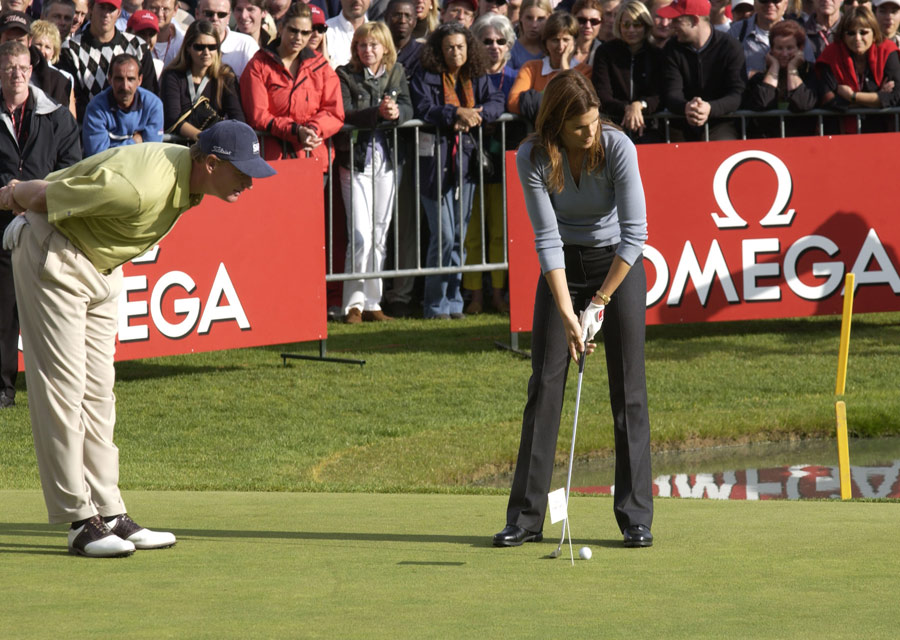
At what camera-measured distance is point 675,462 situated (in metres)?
9.12

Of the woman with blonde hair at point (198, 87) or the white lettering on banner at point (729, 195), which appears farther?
the white lettering on banner at point (729, 195)

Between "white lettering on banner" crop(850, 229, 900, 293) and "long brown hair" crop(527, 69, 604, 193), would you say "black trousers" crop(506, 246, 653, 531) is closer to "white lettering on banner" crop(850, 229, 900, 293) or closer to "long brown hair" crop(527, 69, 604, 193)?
"long brown hair" crop(527, 69, 604, 193)

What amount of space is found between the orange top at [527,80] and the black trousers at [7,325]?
15.6 ft

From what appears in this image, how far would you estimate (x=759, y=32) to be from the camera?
1406cm

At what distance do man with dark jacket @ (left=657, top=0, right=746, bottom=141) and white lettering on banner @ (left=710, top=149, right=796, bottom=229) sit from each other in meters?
0.67

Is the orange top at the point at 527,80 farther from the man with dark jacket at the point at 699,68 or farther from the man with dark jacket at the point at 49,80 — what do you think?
the man with dark jacket at the point at 49,80

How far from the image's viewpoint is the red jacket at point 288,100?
38.9 feet

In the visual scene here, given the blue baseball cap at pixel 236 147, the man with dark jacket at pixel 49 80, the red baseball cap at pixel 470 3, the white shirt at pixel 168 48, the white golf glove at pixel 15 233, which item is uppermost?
the red baseball cap at pixel 470 3

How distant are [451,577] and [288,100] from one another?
25.2 feet

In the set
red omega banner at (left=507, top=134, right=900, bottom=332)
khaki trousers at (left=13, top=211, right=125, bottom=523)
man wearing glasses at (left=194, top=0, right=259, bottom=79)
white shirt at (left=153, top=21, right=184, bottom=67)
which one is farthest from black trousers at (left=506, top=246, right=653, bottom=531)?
white shirt at (left=153, top=21, right=184, bottom=67)

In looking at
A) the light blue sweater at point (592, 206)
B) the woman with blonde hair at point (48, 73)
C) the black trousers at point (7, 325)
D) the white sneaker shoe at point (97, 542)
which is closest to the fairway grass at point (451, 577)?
the white sneaker shoe at point (97, 542)

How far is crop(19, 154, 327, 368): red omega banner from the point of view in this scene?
10695 mm

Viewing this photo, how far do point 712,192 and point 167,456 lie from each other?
5351mm

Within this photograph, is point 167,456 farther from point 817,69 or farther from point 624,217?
point 817,69
